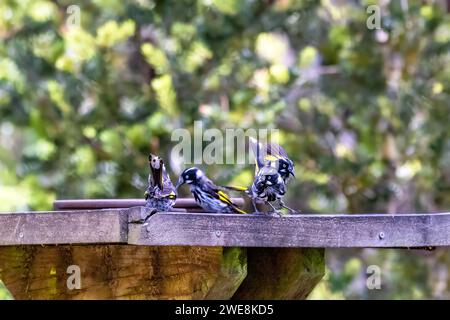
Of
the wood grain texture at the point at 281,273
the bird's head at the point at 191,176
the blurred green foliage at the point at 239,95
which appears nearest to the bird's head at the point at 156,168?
the bird's head at the point at 191,176

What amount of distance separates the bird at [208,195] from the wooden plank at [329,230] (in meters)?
0.44

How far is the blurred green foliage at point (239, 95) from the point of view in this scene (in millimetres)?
7031

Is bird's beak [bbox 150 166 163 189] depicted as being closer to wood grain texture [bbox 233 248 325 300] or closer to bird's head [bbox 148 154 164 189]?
bird's head [bbox 148 154 164 189]

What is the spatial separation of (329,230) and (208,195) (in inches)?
23.5

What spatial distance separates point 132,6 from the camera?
7180mm

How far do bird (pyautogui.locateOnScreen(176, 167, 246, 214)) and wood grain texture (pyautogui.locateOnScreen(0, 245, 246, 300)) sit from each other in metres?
0.25

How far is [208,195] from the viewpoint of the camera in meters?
3.76

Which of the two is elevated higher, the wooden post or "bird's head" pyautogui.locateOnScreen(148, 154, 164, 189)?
"bird's head" pyautogui.locateOnScreen(148, 154, 164, 189)

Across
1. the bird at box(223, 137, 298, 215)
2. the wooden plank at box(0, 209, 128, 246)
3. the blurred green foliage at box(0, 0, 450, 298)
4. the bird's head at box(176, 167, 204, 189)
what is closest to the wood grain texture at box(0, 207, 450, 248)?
the wooden plank at box(0, 209, 128, 246)

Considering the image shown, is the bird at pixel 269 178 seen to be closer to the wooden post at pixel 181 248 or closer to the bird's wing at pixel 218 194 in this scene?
the bird's wing at pixel 218 194

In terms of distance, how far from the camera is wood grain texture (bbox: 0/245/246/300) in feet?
11.2

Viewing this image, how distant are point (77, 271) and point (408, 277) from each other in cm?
501
